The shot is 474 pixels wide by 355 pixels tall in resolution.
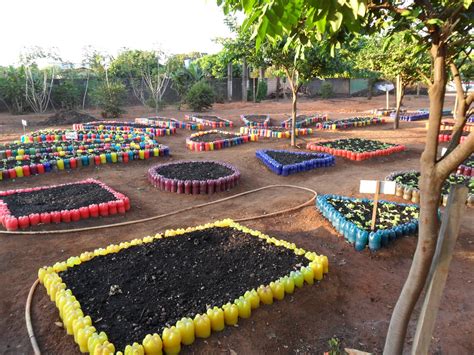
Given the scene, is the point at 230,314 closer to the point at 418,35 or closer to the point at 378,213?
the point at 418,35

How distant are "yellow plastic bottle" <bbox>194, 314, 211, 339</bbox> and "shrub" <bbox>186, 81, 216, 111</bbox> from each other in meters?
22.2

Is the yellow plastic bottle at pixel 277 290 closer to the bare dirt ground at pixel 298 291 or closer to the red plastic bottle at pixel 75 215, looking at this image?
the bare dirt ground at pixel 298 291

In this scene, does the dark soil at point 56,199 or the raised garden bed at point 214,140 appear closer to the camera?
the dark soil at point 56,199

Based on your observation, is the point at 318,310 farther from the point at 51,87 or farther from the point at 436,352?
the point at 51,87

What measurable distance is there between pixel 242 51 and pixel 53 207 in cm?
798

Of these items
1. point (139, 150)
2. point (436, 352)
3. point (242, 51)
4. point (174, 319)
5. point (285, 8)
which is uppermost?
point (242, 51)

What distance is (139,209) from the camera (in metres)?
7.60

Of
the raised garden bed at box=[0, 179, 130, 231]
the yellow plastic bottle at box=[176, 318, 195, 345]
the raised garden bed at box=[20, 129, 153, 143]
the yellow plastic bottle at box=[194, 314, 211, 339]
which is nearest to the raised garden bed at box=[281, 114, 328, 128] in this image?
the raised garden bed at box=[20, 129, 153, 143]

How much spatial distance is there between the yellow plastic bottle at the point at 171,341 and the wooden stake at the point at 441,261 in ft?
6.93

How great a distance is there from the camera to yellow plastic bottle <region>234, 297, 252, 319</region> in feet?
13.2

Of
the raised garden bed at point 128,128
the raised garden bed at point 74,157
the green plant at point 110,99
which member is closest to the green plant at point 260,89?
the green plant at point 110,99

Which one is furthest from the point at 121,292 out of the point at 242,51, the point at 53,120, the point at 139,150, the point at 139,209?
the point at 53,120

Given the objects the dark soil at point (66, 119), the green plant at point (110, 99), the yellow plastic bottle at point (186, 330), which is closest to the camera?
the yellow plastic bottle at point (186, 330)

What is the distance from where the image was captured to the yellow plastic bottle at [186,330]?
3.65 m
